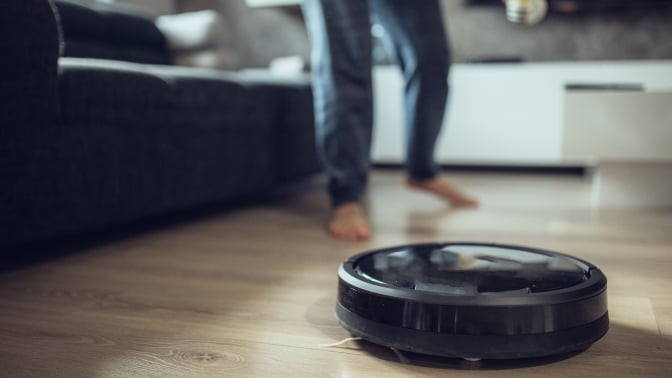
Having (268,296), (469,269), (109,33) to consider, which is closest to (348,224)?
(268,296)

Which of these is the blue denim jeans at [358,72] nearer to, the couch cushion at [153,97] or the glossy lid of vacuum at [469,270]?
the couch cushion at [153,97]

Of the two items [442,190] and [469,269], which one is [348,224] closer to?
[442,190]

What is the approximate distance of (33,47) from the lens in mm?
936

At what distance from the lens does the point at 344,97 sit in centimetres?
131

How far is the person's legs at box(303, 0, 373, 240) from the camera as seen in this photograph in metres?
1.29

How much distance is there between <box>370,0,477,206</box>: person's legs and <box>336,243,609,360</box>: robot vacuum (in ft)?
2.95

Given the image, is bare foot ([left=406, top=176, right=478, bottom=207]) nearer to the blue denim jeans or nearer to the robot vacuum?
the blue denim jeans

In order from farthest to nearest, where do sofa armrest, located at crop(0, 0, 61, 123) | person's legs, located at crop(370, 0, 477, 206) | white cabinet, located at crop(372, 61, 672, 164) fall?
white cabinet, located at crop(372, 61, 672, 164) < person's legs, located at crop(370, 0, 477, 206) < sofa armrest, located at crop(0, 0, 61, 123)

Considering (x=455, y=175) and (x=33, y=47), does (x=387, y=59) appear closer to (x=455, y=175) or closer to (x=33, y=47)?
(x=455, y=175)

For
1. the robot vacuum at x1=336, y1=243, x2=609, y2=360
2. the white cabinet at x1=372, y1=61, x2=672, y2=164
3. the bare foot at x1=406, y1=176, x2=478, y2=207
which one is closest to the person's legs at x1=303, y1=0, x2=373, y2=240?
the bare foot at x1=406, y1=176, x2=478, y2=207

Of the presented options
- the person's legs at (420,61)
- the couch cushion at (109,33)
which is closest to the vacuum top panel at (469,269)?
the person's legs at (420,61)

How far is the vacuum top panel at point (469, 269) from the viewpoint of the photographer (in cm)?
63

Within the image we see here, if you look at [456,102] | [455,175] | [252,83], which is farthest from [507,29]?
[252,83]

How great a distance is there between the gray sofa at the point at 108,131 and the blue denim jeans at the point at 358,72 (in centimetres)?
29
